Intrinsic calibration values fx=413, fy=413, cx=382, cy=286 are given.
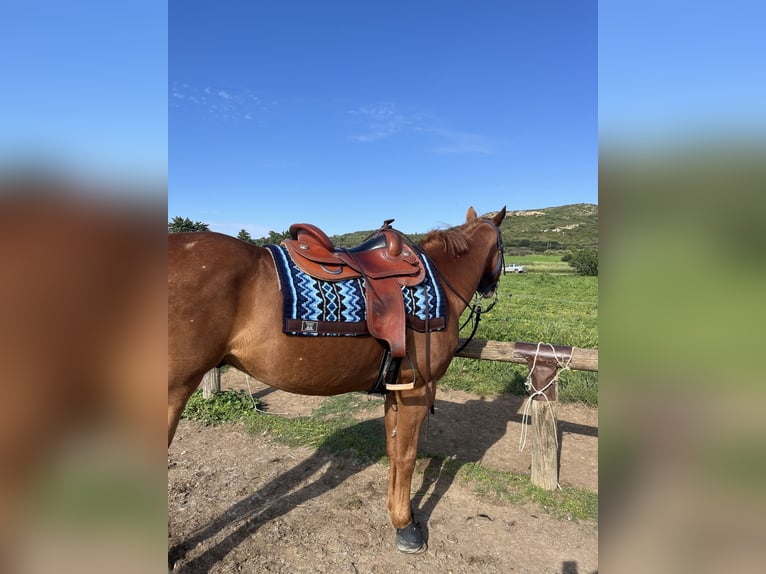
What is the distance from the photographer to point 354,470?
4.02 metres

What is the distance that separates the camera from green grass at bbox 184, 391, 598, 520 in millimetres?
3543

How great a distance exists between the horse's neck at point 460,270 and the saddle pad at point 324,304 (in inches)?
20.0

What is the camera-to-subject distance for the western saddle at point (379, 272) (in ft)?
8.77

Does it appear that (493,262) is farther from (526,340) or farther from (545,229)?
(545,229)

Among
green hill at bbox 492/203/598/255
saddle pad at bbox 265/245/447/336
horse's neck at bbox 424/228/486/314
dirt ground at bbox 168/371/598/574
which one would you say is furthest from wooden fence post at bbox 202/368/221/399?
green hill at bbox 492/203/598/255

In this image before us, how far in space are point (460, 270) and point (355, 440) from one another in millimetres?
2363

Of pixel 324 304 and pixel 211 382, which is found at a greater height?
pixel 324 304

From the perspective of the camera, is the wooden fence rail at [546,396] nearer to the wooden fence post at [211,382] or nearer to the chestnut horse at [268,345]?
the chestnut horse at [268,345]

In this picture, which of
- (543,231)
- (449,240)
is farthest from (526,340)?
(543,231)

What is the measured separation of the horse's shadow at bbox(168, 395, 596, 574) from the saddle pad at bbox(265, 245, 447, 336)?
1.44m

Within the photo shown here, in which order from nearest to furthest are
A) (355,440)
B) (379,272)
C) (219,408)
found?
(379,272) → (355,440) → (219,408)

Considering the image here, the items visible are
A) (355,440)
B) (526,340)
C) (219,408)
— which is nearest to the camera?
(355,440)
